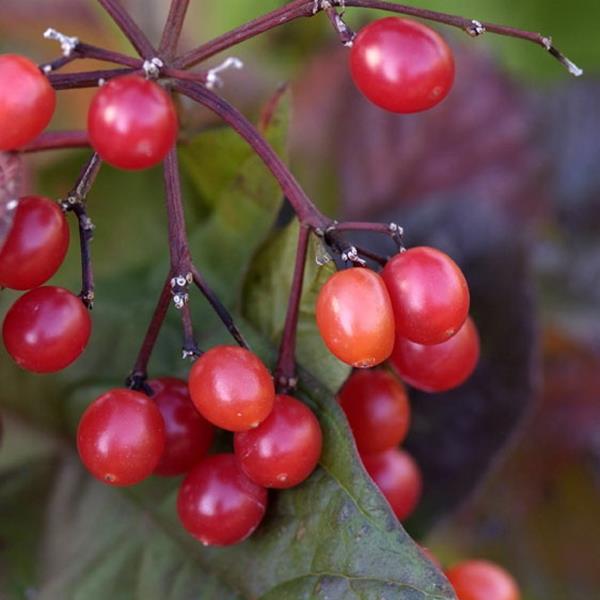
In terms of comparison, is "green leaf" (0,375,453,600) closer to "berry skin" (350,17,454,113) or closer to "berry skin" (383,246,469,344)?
"berry skin" (383,246,469,344)

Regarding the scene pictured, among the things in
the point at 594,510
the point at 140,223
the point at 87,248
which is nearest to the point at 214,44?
the point at 87,248

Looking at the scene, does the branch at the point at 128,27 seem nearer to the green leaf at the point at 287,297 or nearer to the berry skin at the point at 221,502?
the green leaf at the point at 287,297

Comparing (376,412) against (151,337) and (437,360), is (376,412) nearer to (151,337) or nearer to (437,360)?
(437,360)

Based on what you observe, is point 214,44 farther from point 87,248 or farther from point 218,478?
point 218,478

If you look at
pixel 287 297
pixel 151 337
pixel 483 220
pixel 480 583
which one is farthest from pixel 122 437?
pixel 483 220

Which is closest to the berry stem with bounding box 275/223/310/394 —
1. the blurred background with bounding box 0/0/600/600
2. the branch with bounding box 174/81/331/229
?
the branch with bounding box 174/81/331/229

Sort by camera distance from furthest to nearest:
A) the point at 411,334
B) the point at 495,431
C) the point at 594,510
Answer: the point at 594,510, the point at 495,431, the point at 411,334
